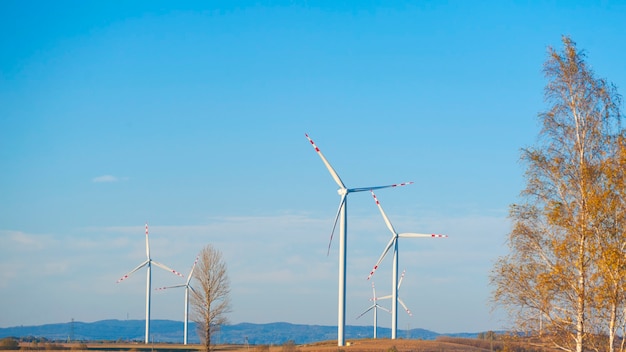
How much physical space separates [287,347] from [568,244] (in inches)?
2674

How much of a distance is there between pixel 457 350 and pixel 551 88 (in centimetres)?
6872

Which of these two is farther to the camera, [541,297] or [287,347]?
[287,347]

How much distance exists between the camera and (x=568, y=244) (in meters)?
34.8

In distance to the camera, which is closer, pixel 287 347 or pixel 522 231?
pixel 522 231

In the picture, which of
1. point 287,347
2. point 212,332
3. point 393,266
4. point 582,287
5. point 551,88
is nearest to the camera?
point 582,287

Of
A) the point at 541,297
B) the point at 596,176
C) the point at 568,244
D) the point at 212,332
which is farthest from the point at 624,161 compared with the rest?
the point at 212,332

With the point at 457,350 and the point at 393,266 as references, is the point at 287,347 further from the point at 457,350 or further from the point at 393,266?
the point at 393,266

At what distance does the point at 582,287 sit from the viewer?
34156 mm

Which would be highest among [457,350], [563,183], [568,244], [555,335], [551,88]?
[551,88]

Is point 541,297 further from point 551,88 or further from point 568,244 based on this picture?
point 551,88

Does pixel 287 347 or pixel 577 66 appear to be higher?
pixel 577 66

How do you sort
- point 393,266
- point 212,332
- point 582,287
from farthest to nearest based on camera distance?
point 393,266, point 212,332, point 582,287

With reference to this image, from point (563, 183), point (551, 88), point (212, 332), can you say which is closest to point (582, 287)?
point (563, 183)

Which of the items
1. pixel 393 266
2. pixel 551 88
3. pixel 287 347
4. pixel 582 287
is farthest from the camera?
pixel 393 266
